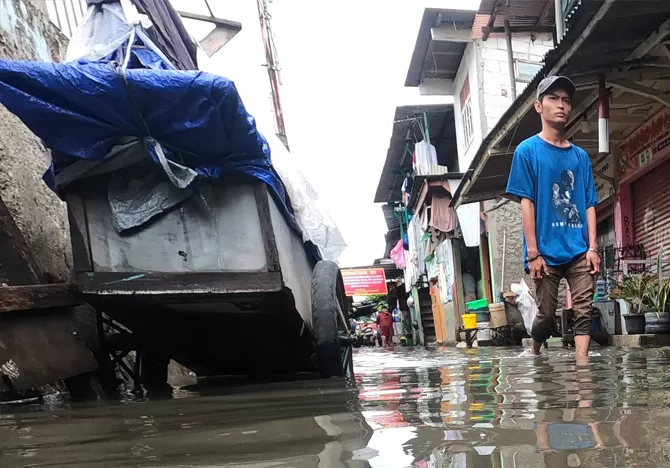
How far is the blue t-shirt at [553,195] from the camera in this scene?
3.72m

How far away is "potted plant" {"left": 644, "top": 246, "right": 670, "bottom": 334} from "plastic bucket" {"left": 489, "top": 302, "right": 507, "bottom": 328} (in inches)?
169

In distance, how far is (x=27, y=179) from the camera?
12.7ft

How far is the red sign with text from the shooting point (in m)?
29.2

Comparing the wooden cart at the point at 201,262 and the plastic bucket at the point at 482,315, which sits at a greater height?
the wooden cart at the point at 201,262

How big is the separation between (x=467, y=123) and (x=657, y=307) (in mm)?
9574

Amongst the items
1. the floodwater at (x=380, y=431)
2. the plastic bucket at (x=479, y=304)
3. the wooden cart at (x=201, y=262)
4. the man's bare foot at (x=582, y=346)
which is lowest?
the plastic bucket at (x=479, y=304)

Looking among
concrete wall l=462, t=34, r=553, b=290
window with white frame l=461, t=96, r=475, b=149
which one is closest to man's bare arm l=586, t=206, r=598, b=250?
concrete wall l=462, t=34, r=553, b=290

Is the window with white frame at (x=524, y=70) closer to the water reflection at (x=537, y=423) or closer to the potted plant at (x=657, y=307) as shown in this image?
the potted plant at (x=657, y=307)

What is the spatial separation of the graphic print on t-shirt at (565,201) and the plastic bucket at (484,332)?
26.9ft

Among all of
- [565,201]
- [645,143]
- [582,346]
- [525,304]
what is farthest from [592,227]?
[525,304]

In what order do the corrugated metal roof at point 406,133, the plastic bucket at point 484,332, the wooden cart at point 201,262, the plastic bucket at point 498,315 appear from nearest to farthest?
the wooden cart at point 201,262 → the plastic bucket at point 498,315 → the plastic bucket at point 484,332 → the corrugated metal roof at point 406,133

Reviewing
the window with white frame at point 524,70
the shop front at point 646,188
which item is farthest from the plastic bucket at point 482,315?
the window with white frame at point 524,70

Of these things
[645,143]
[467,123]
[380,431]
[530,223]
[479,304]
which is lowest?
[479,304]

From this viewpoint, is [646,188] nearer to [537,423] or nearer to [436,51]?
A: [436,51]
